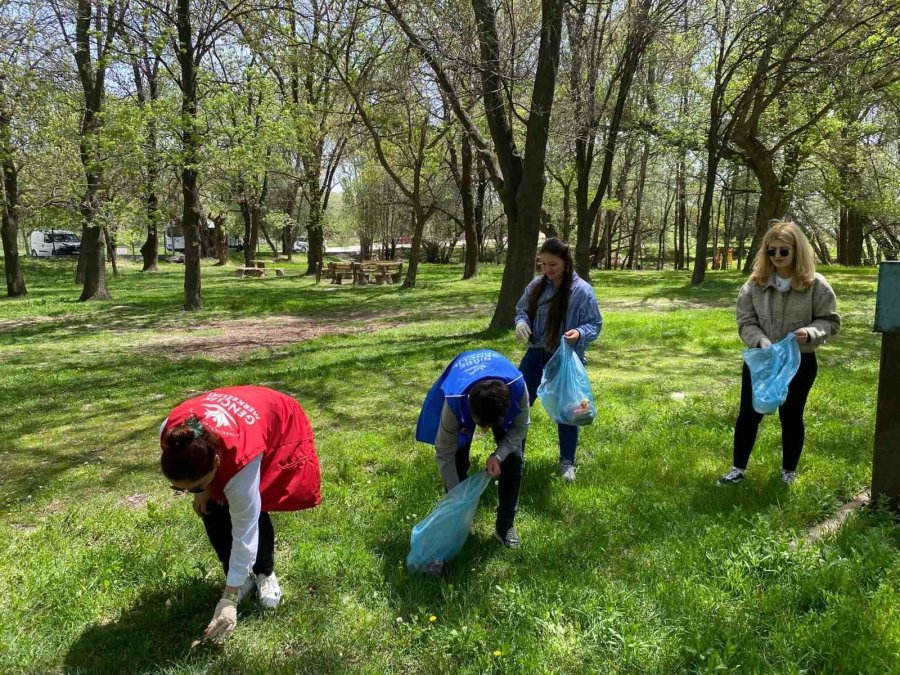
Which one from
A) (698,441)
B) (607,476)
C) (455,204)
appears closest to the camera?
(607,476)

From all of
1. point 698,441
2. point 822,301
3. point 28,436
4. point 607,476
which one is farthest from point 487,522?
point 28,436

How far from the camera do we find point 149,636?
8.00 feet

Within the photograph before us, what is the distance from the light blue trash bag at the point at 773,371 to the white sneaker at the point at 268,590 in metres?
2.64

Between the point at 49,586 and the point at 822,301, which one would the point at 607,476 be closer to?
the point at 822,301

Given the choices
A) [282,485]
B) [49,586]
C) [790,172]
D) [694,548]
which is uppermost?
[790,172]

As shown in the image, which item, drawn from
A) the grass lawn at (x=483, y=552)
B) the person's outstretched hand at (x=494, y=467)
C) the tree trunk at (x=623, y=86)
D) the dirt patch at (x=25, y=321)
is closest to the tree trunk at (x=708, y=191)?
the tree trunk at (x=623, y=86)

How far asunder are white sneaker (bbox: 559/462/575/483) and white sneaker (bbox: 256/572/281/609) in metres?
1.90

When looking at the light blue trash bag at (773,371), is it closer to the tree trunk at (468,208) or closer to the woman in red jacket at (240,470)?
the woman in red jacket at (240,470)

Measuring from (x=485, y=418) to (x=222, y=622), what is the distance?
1282 millimetres

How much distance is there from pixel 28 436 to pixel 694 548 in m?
5.38

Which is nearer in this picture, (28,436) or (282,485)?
(282,485)

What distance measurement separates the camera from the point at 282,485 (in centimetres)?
247

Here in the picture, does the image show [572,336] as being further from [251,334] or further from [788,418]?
[251,334]

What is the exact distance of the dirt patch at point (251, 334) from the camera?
8.84 meters
